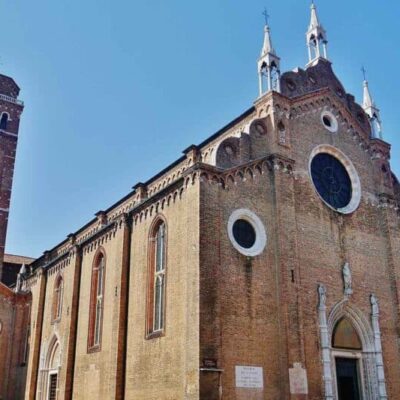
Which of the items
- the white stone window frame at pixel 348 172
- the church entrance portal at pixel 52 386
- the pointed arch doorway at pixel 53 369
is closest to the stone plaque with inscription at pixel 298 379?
the white stone window frame at pixel 348 172

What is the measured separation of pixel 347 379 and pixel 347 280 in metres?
3.45

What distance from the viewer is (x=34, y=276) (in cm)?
3070

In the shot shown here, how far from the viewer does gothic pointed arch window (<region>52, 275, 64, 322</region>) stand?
1047 inches

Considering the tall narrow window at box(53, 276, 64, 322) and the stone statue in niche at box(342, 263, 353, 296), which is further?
the tall narrow window at box(53, 276, 64, 322)

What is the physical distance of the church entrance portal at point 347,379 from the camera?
1822cm

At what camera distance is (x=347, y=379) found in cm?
1858

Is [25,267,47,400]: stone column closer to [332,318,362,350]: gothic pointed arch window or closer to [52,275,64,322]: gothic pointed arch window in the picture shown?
[52,275,64,322]: gothic pointed arch window

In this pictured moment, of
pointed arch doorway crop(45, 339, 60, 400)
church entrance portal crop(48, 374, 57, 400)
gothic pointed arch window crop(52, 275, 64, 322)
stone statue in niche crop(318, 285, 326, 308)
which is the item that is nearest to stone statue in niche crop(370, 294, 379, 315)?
stone statue in niche crop(318, 285, 326, 308)

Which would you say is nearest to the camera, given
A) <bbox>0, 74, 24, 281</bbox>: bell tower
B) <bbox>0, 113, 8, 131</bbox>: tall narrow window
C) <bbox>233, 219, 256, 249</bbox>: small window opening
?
<bbox>233, 219, 256, 249</bbox>: small window opening

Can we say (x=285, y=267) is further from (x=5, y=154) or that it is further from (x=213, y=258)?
(x=5, y=154)

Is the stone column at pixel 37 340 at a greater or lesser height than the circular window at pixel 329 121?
lesser

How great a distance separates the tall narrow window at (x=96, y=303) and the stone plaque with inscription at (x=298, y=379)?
29.4 ft

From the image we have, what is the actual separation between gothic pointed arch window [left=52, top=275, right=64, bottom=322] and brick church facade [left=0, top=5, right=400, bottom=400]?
55.6 inches

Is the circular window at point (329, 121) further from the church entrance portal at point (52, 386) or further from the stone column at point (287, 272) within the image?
the church entrance portal at point (52, 386)
